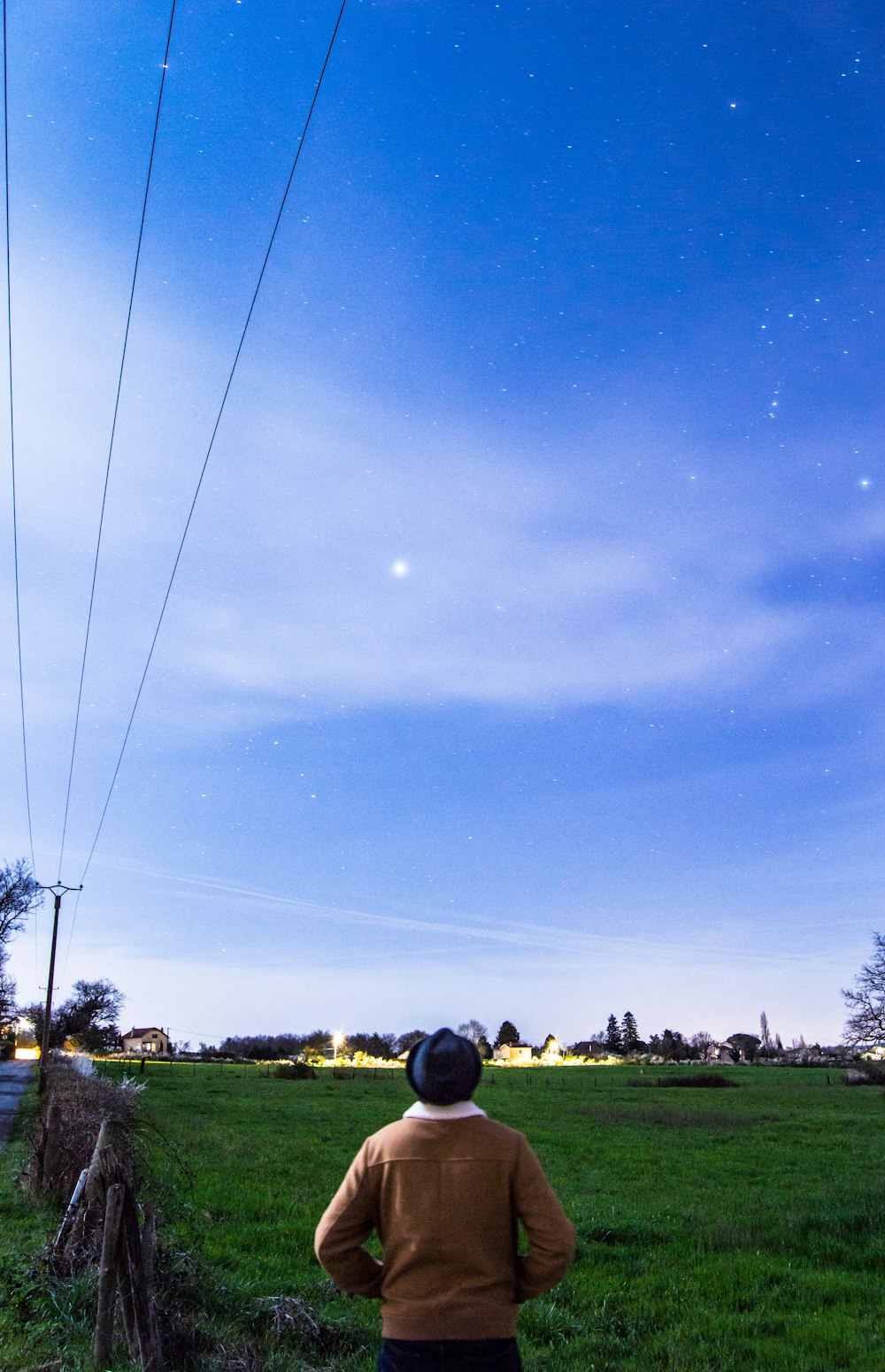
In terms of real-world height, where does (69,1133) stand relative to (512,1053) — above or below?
above

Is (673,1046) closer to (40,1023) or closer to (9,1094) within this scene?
(40,1023)

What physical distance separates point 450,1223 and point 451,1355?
41cm

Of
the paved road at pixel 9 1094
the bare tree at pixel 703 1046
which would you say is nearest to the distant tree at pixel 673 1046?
the bare tree at pixel 703 1046

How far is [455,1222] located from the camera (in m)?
3.26

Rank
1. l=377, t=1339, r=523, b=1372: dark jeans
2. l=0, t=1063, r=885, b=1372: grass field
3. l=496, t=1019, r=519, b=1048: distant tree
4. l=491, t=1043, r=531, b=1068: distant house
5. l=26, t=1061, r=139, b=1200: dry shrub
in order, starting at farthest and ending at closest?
1. l=496, t=1019, r=519, b=1048: distant tree
2. l=491, t=1043, r=531, b=1068: distant house
3. l=26, t=1061, r=139, b=1200: dry shrub
4. l=0, t=1063, r=885, b=1372: grass field
5. l=377, t=1339, r=523, b=1372: dark jeans

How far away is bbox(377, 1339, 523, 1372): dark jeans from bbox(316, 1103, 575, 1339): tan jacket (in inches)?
0.8

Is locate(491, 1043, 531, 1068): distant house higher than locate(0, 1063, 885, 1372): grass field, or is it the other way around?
locate(0, 1063, 885, 1372): grass field

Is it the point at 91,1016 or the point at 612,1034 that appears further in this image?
the point at 612,1034

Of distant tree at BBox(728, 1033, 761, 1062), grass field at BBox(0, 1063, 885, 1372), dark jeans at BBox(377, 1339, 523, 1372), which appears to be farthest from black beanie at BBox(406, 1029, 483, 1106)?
distant tree at BBox(728, 1033, 761, 1062)

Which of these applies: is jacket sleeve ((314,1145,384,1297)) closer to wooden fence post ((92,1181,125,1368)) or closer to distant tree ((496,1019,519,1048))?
wooden fence post ((92,1181,125,1368))

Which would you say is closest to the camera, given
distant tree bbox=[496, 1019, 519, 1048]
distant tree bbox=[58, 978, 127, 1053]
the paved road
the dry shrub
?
the dry shrub

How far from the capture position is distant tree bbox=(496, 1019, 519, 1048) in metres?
177

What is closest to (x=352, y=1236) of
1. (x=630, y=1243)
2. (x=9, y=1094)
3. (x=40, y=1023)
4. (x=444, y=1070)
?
(x=444, y=1070)

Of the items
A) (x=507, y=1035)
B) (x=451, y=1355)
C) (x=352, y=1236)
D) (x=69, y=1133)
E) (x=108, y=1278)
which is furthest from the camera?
(x=507, y=1035)
